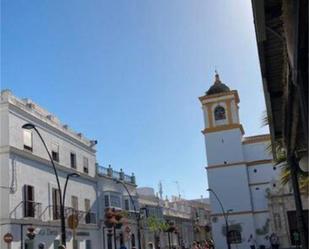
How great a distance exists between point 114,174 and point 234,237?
48.7 feet

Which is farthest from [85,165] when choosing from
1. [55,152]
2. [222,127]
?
[222,127]

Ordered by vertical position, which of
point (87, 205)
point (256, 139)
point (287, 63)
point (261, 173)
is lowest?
point (287, 63)

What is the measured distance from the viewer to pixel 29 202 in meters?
29.8

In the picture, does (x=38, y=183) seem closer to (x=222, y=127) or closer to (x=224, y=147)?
(x=224, y=147)

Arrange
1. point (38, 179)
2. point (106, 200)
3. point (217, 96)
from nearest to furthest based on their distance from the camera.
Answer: point (38, 179) → point (106, 200) → point (217, 96)

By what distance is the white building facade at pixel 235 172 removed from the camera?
50875mm

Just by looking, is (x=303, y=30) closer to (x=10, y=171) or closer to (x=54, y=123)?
(x=10, y=171)

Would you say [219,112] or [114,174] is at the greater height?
[219,112]

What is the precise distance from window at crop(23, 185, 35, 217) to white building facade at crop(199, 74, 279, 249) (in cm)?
2634

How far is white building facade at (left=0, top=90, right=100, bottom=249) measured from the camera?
92.4 feet

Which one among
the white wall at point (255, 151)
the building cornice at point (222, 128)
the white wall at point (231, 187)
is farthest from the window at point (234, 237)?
the building cornice at point (222, 128)

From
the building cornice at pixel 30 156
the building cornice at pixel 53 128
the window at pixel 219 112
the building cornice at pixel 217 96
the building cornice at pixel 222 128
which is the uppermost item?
the building cornice at pixel 217 96

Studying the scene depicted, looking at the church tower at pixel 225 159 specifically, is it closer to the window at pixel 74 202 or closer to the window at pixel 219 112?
the window at pixel 219 112

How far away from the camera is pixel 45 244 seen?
3106 cm
